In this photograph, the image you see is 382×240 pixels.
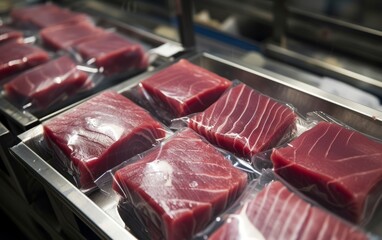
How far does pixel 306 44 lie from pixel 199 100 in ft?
5.90

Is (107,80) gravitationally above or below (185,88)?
below

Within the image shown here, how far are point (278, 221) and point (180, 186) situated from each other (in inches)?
12.8

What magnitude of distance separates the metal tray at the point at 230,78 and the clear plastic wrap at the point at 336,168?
0.10m

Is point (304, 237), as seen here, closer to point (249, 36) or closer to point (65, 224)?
point (65, 224)

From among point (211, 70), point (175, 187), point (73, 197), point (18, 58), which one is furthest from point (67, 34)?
point (175, 187)

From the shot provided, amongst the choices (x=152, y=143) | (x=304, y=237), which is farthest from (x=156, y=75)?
(x=304, y=237)

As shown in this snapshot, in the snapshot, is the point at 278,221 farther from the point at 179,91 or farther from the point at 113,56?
the point at 113,56

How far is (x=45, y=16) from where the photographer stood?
8.75 ft

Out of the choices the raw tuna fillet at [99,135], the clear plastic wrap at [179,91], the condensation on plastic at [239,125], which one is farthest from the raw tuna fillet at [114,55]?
the condensation on plastic at [239,125]

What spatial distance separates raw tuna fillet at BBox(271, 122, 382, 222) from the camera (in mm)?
1147

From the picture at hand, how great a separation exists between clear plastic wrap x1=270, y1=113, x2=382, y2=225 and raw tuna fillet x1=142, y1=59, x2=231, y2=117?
0.44 metres

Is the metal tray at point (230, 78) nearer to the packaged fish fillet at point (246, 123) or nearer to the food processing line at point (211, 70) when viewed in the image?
the food processing line at point (211, 70)

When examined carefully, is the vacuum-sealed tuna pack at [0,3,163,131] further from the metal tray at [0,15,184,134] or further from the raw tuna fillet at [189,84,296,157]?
the raw tuna fillet at [189,84,296,157]

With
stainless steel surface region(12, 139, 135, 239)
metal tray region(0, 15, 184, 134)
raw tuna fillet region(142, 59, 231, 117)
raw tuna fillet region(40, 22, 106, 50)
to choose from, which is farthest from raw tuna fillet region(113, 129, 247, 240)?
raw tuna fillet region(40, 22, 106, 50)
